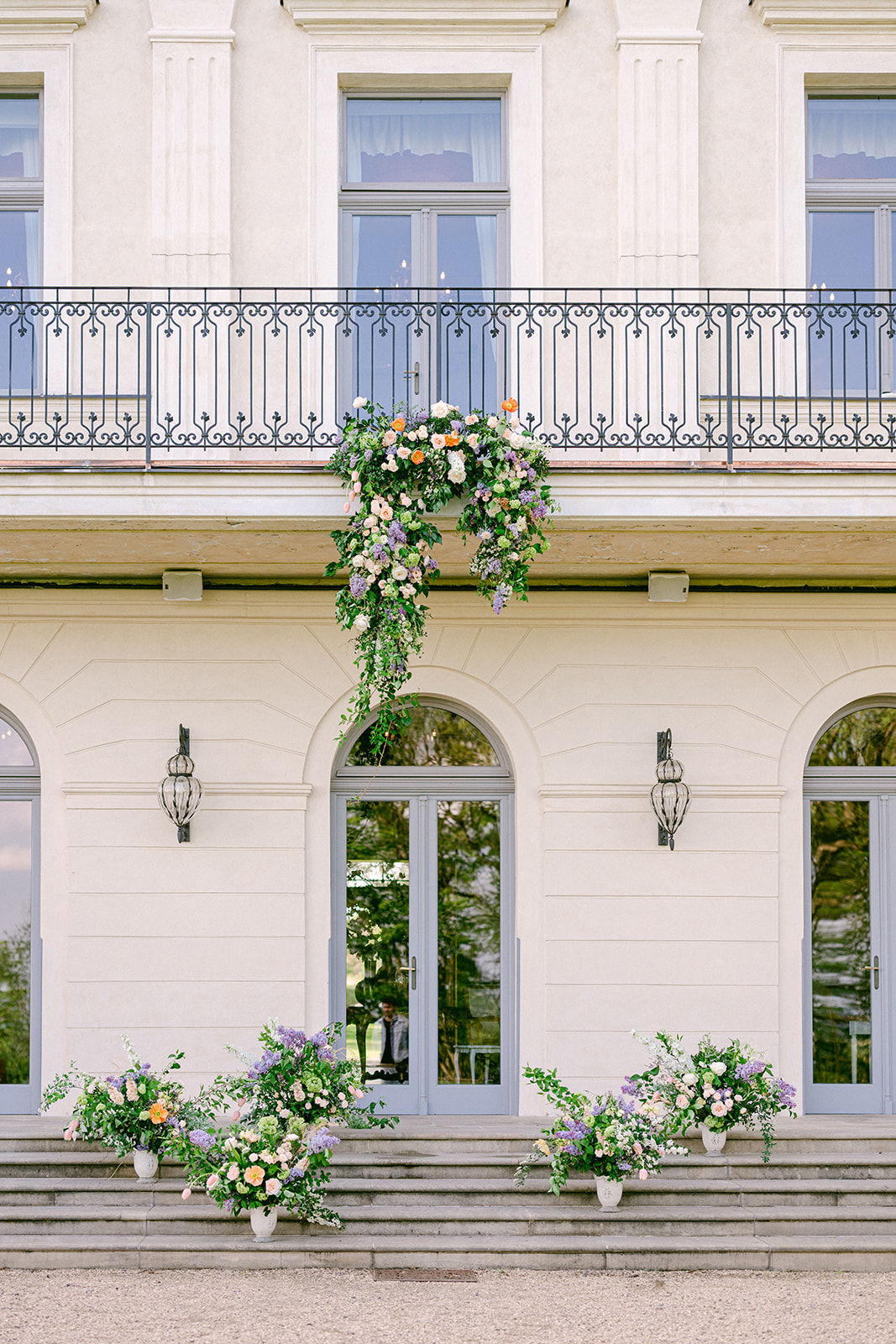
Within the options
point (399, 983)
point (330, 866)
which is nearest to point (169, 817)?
point (330, 866)

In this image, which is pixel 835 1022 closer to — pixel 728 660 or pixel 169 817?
pixel 728 660

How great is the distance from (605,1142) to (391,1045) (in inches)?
79.9

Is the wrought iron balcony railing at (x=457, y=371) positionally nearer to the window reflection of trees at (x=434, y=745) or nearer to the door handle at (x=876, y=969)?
the window reflection of trees at (x=434, y=745)

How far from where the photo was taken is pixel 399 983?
820 centimetres

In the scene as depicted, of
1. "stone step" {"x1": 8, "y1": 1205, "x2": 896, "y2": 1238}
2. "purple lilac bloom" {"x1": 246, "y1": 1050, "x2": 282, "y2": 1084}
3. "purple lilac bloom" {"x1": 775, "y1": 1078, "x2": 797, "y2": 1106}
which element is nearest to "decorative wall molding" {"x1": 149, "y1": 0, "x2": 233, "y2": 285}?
"purple lilac bloom" {"x1": 246, "y1": 1050, "x2": 282, "y2": 1084}

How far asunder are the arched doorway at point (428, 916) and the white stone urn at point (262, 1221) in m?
1.69

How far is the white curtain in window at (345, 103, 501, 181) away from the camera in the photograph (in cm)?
823

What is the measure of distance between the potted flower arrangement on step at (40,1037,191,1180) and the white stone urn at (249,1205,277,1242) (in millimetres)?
663

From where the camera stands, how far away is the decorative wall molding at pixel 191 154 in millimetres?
7773

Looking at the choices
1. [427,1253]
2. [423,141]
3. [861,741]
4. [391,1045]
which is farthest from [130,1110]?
[423,141]

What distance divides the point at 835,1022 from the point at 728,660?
2529 millimetres

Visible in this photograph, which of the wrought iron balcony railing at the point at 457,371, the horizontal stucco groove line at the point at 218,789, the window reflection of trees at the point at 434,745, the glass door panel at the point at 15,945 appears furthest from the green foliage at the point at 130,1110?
the wrought iron balcony railing at the point at 457,371

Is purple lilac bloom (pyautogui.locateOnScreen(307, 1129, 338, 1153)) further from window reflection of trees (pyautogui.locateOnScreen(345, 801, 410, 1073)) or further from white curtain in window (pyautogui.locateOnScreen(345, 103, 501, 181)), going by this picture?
white curtain in window (pyautogui.locateOnScreen(345, 103, 501, 181))

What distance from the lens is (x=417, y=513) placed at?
679 centimetres
